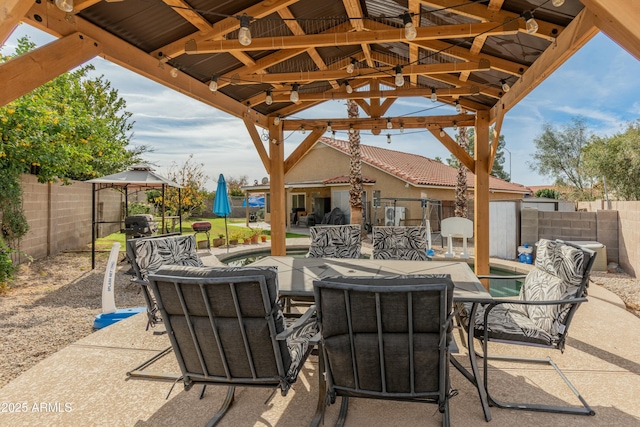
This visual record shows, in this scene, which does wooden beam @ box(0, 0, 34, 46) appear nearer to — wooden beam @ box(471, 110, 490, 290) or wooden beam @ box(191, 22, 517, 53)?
wooden beam @ box(191, 22, 517, 53)

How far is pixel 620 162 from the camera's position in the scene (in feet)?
44.6

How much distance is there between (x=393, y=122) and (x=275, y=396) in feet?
17.1

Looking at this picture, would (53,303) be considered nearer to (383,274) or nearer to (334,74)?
(383,274)

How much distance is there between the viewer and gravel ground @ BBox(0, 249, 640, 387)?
3.68 metres

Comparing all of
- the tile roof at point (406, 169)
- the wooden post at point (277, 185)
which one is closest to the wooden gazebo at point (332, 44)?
the wooden post at point (277, 185)

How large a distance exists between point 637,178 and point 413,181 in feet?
25.7

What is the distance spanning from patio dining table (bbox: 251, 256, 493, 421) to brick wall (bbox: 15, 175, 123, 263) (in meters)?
6.02

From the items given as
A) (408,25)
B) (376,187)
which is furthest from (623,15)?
(376,187)

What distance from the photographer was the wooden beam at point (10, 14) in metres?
1.55

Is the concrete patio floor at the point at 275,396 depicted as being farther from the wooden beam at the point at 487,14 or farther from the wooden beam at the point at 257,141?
the wooden beam at the point at 257,141

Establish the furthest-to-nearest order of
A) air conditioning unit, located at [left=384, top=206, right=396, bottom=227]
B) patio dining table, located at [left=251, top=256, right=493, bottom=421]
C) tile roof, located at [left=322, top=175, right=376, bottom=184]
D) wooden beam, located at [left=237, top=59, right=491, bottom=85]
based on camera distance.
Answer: tile roof, located at [left=322, top=175, right=376, bottom=184] → air conditioning unit, located at [left=384, top=206, right=396, bottom=227] → wooden beam, located at [left=237, top=59, right=491, bottom=85] → patio dining table, located at [left=251, top=256, right=493, bottom=421]

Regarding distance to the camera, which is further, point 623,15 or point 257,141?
point 257,141

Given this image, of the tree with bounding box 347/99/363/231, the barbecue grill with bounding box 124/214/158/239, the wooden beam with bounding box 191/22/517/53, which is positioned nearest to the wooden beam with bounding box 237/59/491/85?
the wooden beam with bounding box 191/22/517/53

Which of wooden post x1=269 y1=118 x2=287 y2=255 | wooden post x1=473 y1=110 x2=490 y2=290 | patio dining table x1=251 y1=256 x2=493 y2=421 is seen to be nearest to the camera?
patio dining table x1=251 y1=256 x2=493 y2=421
